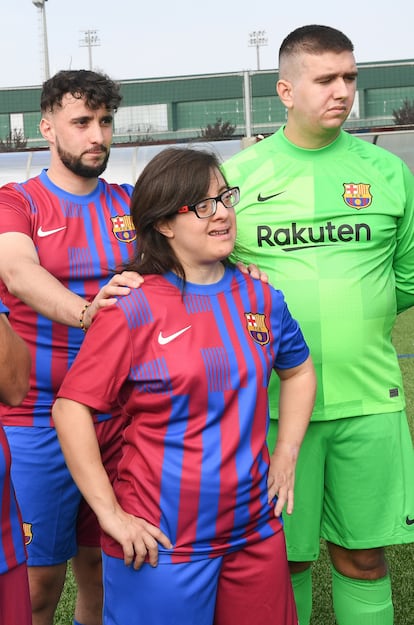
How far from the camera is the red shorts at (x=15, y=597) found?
2094 millimetres

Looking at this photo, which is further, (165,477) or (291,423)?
(291,423)

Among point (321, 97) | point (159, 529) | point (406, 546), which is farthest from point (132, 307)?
point (406, 546)

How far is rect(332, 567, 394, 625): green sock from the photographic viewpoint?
3258 millimetres

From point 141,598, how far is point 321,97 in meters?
1.76

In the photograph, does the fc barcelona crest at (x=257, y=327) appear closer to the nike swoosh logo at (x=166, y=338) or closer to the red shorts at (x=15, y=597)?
the nike swoosh logo at (x=166, y=338)

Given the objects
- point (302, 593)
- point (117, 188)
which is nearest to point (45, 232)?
point (117, 188)

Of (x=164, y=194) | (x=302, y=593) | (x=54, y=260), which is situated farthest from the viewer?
(x=302, y=593)

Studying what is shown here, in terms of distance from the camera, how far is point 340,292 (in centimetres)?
317

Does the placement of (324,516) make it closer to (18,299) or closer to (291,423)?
(291,423)

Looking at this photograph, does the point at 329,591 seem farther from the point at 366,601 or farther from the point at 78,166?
the point at 78,166

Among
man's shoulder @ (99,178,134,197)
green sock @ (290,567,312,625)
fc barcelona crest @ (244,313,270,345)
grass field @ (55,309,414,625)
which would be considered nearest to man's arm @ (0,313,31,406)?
fc barcelona crest @ (244,313,270,345)

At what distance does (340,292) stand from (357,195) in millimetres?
345

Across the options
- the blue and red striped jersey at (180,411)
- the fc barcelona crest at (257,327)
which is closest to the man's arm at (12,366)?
the blue and red striped jersey at (180,411)

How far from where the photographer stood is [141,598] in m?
2.31
